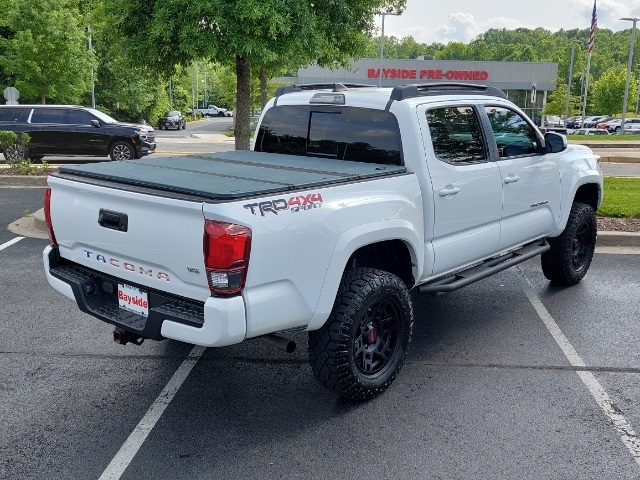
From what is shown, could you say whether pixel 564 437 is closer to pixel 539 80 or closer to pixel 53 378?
pixel 53 378

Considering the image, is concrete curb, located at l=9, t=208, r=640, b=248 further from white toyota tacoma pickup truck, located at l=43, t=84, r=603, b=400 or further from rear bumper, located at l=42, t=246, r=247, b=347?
rear bumper, located at l=42, t=246, r=247, b=347

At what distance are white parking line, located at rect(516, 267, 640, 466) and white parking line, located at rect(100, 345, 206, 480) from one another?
272cm

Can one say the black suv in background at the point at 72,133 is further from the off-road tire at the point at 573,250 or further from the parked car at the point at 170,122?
the parked car at the point at 170,122

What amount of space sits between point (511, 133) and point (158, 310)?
351cm

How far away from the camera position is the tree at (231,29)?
987 centimetres

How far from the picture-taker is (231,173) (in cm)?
413

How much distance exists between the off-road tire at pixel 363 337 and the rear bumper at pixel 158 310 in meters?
0.68

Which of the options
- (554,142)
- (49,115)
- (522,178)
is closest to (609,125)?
(49,115)

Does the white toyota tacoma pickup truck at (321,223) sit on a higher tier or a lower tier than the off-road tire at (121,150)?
higher

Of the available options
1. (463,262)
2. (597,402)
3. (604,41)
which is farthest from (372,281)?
(604,41)

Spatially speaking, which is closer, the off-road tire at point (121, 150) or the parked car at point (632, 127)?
the off-road tire at point (121, 150)

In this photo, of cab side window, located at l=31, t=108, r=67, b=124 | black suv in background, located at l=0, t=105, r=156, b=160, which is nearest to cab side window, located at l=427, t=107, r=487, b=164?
black suv in background, located at l=0, t=105, r=156, b=160

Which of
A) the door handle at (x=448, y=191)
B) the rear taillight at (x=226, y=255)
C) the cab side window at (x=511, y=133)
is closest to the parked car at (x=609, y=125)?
the cab side window at (x=511, y=133)

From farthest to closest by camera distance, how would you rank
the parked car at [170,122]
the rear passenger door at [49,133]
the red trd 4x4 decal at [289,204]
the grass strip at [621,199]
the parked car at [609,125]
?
the parked car at [609,125]
the parked car at [170,122]
the rear passenger door at [49,133]
the grass strip at [621,199]
the red trd 4x4 decal at [289,204]
